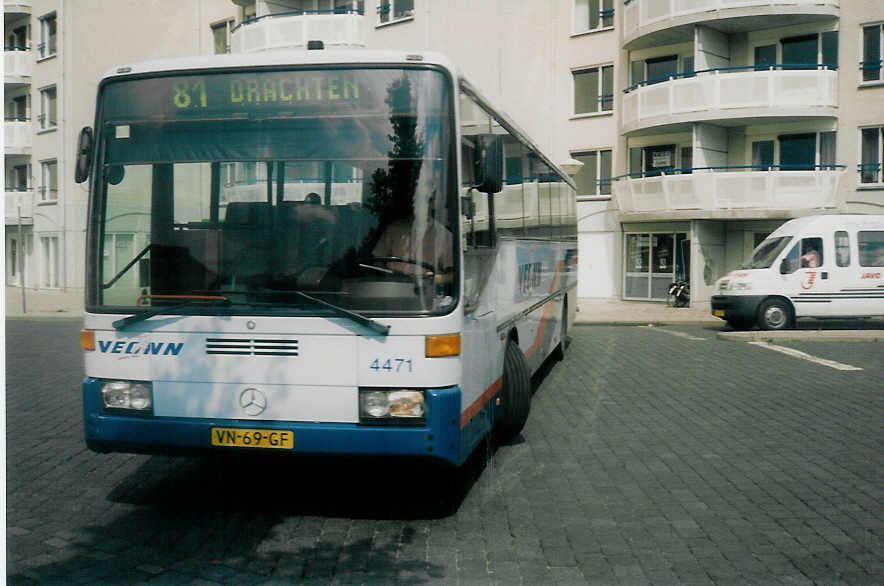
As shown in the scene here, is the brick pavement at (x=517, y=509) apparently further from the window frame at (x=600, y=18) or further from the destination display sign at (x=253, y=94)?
the window frame at (x=600, y=18)

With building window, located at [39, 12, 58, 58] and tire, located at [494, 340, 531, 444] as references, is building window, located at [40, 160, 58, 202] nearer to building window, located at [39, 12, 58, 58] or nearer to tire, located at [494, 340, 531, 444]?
building window, located at [39, 12, 58, 58]

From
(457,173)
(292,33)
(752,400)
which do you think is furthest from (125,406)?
(292,33)

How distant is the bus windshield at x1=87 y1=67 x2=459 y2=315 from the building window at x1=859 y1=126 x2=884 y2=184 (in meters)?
26.7

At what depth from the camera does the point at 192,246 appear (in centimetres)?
548

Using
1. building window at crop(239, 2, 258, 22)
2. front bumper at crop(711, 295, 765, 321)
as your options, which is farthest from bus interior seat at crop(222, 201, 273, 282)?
building window at crop(239, 2, 258, 22)

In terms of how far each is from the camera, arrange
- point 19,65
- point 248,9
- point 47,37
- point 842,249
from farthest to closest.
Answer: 1. point 19,65
2. point 248,9
3. point 47,37
4. point 842,249

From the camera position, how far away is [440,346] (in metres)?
5.21

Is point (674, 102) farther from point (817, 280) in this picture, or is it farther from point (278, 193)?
point (278, 193)

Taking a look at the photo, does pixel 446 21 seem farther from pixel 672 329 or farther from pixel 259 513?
pixel 259 513

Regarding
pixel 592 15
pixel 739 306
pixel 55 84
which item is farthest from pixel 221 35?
pixel 739 306

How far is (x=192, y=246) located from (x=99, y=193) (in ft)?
2.37

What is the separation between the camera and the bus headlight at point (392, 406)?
519cm

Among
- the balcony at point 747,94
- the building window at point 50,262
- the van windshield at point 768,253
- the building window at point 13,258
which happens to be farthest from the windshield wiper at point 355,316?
the building window at point 50,262

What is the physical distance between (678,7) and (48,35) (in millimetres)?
23346
